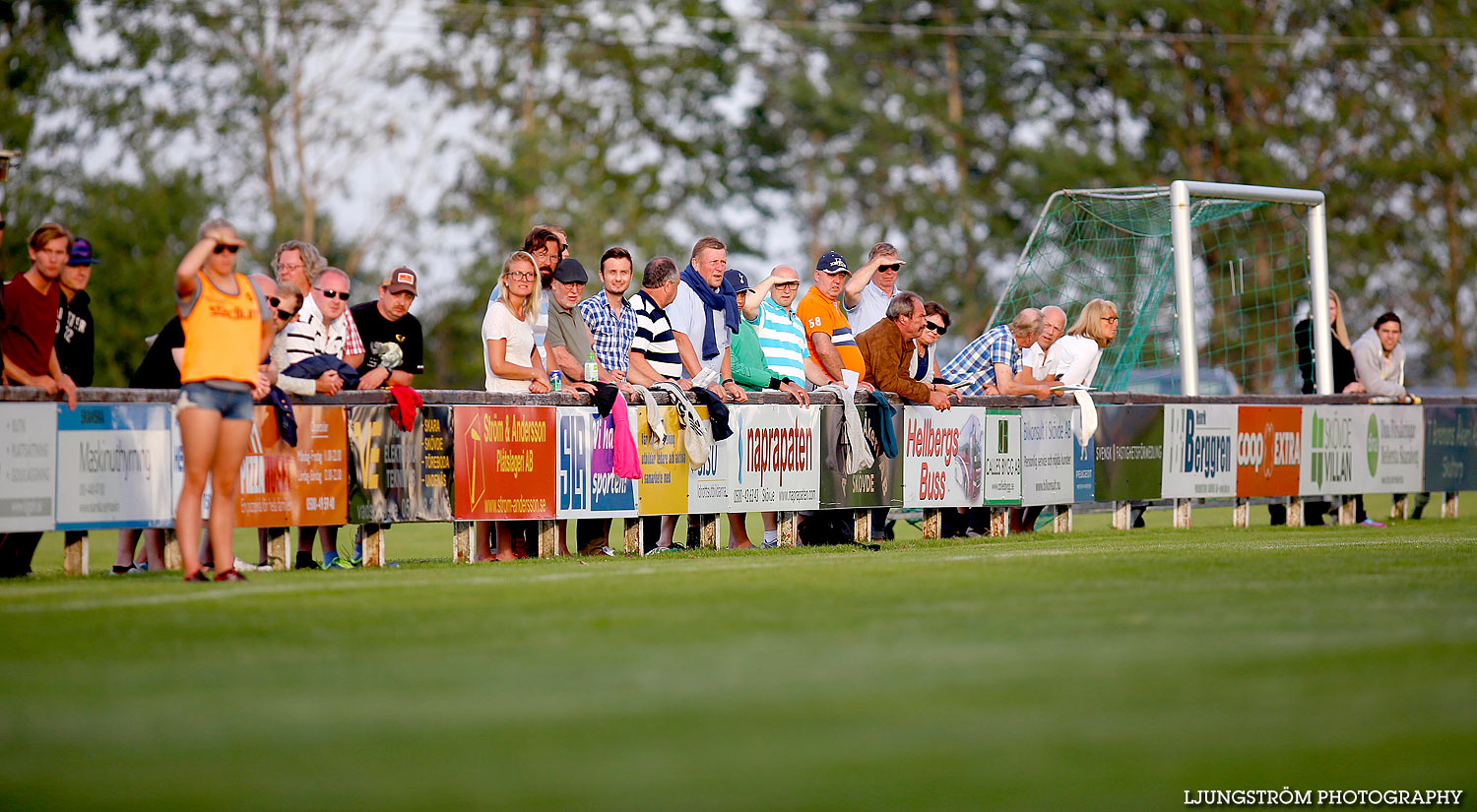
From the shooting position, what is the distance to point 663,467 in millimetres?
12375

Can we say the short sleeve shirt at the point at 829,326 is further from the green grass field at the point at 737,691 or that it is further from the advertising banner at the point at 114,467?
the advertising banner at the point at 114,467

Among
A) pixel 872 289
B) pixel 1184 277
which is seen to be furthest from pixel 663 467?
pixel 1184 277

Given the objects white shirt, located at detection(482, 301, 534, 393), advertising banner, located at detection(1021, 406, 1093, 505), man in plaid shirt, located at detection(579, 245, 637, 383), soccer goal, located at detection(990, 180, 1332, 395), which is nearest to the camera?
white shirt, located at detection(482, 301, 534, 393)

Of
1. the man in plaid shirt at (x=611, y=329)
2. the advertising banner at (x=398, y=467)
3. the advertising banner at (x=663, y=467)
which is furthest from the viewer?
the man in plaid shirt at (x=611, y=329)

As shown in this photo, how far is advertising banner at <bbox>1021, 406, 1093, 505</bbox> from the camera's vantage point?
14617 millimetres

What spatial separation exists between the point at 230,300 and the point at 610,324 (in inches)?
160

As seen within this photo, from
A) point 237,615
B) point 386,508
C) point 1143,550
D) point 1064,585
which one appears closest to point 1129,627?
point 1064,585

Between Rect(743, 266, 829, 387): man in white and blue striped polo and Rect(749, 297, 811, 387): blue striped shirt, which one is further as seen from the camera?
Rect(749, 297, 811, 387): blue striped shirt

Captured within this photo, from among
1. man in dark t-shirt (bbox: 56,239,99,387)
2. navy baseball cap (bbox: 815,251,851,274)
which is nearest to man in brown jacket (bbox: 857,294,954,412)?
navy baseball cap (bbox: 815,251,851,274)

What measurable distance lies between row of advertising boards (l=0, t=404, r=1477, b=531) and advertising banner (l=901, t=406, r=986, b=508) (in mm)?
15

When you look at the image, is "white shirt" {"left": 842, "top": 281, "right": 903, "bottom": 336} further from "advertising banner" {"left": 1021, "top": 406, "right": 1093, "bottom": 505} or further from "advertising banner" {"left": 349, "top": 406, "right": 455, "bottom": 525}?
"advertising banner" {"left": 349, "top": 406, "right": 455, "bottom": 525}

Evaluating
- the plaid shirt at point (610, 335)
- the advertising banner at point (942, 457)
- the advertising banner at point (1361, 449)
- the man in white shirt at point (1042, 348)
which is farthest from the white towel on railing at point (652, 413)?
the advertising banner at point (1361, 449)

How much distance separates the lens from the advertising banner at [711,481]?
12.5 m

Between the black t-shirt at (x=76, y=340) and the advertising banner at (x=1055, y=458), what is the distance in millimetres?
7843
